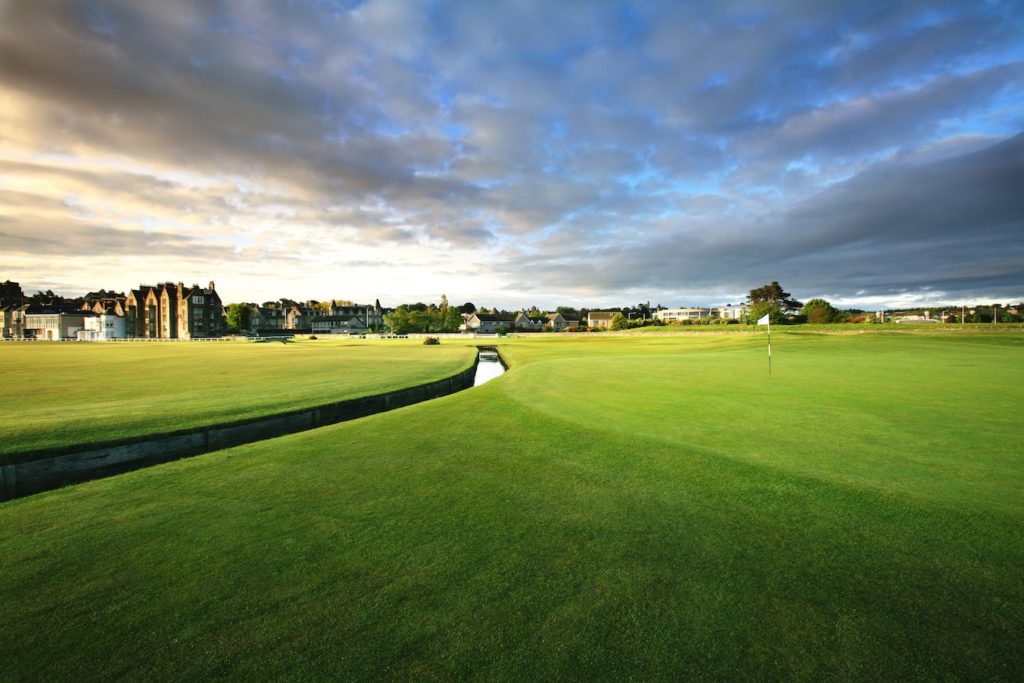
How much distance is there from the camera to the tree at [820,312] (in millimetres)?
81500

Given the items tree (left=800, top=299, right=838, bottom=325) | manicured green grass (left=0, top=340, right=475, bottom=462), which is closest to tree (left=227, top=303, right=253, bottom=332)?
manicured green grass (left=0, top=340, right=475, bottom=462)

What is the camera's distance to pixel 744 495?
621 centimetres

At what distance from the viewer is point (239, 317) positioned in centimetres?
13225

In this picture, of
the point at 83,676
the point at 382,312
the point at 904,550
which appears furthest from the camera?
the point at 382,312

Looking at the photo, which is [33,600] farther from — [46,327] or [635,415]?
[46,327]

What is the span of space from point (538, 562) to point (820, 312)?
96.5 meters

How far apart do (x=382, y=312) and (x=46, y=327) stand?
8901 cm

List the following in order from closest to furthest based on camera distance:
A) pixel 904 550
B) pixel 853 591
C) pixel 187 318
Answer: pixel 853 591 → pixel 904 550 → pixel 187 318

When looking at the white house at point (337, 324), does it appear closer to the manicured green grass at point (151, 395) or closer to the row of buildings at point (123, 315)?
the row of buildings at point (123, 315)

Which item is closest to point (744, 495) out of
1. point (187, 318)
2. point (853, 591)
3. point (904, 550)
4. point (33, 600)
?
point (904, 550)

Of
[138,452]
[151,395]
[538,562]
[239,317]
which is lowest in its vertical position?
[138,452]

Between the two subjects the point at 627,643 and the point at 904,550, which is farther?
the point at 904,550

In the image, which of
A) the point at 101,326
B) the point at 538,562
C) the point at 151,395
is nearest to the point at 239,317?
the point at 101,326

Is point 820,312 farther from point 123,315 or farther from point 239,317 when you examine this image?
point 123,315
